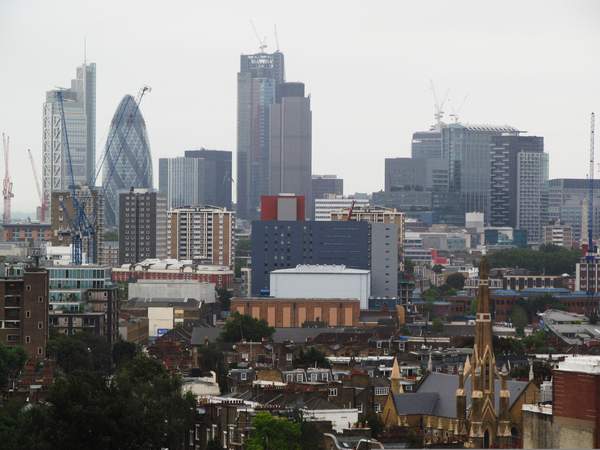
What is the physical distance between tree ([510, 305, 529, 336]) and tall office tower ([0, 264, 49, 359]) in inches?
1077

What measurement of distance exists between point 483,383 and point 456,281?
83029mm

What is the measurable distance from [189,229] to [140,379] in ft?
283

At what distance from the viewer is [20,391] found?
41.8 m

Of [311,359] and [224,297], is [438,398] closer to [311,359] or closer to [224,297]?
[311,359]

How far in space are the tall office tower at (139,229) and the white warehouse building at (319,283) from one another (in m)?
41.3

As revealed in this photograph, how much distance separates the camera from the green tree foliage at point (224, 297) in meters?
96.8

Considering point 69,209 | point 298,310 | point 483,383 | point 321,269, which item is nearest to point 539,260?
point 69,209

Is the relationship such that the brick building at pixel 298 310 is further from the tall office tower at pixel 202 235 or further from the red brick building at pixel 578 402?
the red brick building at pixel 578 402

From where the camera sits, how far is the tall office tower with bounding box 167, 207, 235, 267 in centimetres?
12706

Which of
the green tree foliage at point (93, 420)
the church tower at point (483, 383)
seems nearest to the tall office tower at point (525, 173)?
the church tower at point (483, 383)

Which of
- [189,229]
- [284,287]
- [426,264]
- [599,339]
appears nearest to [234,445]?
[599,339]

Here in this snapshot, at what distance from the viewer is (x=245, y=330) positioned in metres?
69.2

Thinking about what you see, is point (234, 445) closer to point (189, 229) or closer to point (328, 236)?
point (328, 236)

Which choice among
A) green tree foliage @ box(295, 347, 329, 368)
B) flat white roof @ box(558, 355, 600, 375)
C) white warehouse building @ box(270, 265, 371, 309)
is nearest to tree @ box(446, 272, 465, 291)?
white warehouse building @ box(270, 265, 371, 309)
